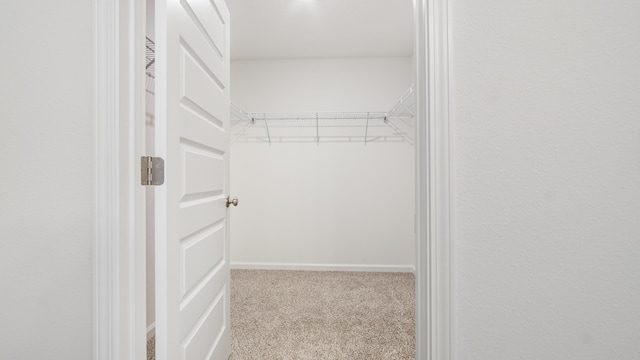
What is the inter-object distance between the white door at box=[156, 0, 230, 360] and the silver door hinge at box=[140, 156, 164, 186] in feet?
0.06

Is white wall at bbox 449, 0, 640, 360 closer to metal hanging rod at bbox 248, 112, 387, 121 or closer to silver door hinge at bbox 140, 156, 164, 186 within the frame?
silver door hinge at bbox 140, 156, 164, 186

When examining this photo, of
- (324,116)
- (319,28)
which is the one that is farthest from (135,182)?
(324,116)

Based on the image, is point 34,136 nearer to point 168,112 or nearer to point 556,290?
point 168,112

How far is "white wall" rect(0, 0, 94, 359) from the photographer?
0.71 m

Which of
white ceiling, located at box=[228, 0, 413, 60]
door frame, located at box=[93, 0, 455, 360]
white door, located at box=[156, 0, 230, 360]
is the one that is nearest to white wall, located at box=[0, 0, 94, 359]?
door frame, located at box=[93, 0, 455, 360]

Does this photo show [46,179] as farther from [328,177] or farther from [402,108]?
[402,108]

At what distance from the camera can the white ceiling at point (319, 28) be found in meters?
2.06

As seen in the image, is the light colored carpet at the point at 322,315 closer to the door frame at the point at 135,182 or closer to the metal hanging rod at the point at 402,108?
the door frame at the point at 135,182

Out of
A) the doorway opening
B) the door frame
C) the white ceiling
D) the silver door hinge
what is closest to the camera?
the door frame

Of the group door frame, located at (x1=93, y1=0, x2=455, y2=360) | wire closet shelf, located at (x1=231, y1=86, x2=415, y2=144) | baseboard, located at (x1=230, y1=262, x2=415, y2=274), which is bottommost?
baseboard, located at (x1=230, y1=262, x2=415, y2=274)

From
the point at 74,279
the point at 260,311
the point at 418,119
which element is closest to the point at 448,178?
the point at 418,119

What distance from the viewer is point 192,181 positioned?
0.99 meters

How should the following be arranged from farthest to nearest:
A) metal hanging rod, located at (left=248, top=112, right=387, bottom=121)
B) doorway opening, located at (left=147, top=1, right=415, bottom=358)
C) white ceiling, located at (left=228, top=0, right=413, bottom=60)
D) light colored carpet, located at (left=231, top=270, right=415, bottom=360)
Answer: doorway opening, located at (left=147, top=1, right=415, bottom=358) → metal hanging rod, located at (left=248, top=112, right=387, bottom=121) → white ceiling, located at (left=228, top=0, right=413, bottom=60) → light colored carpet, located at (left=231, top=270, right=415, bottom=360)

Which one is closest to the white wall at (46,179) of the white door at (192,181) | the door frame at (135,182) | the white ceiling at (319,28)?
the door frame at (135,182)
